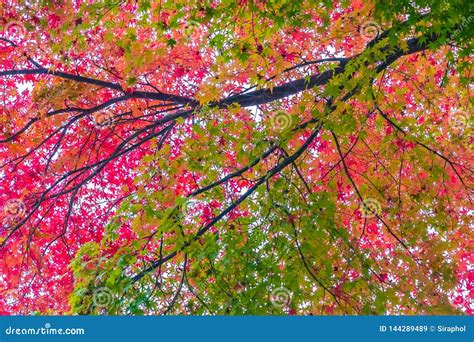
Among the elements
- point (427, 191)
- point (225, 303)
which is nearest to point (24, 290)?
point (225, 303)

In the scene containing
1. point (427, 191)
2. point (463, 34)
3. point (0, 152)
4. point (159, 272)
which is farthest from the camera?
A: point (0, 152)

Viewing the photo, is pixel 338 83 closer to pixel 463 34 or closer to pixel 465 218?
pixel 463 34

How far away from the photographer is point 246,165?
23.1ft

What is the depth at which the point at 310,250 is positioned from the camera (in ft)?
20.1

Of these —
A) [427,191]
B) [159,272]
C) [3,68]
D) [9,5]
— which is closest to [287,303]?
[159,272]

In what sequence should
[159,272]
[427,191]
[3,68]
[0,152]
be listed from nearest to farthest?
[159,272] → [427,191] → [3,68] → [0,152]

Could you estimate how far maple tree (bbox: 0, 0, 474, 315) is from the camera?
5887 millimetres

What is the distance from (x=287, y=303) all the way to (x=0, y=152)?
19.4 feet

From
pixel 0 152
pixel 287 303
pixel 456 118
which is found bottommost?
pixel 287 303

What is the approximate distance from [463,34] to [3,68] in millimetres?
6447

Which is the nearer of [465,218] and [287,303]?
[287,303]

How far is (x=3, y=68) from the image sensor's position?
8836mm

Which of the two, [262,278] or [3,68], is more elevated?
[3,68]

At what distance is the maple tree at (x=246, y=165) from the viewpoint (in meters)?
5.89
